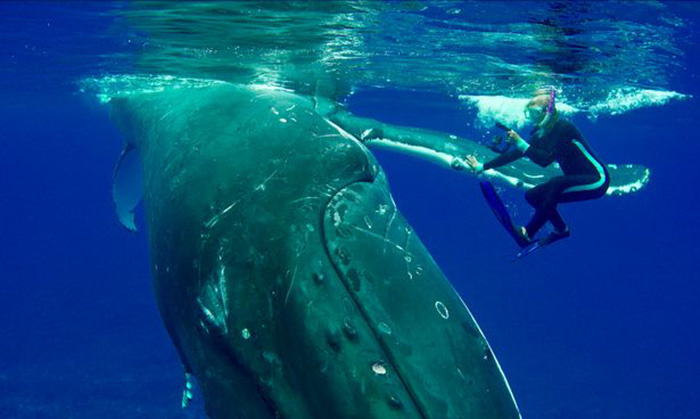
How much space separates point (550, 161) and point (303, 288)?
29.9 ft

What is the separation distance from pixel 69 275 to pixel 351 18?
48.7 metres

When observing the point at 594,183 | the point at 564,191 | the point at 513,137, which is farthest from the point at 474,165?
the point at 594,183

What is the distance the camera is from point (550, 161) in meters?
10.9

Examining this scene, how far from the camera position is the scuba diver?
32.0 feet

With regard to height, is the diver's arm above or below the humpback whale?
below

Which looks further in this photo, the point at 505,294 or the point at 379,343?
the point at 505,294

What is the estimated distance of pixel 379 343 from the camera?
290cm

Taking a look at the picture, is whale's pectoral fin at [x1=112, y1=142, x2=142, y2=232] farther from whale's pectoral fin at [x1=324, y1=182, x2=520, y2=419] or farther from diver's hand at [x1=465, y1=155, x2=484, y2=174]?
whale's pectoral fin at [x1=324, y1=182, x2=520, y2=419]

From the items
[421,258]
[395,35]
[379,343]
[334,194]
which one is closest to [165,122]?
[334,194]

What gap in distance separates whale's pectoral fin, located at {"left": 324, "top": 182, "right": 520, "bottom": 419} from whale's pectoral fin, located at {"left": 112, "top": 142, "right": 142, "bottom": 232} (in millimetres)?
10407

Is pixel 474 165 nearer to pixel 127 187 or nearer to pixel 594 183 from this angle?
pixel 594 183

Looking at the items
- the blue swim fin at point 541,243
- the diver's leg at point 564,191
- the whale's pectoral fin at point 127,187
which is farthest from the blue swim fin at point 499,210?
the whale's pectoral fin at point 127,187

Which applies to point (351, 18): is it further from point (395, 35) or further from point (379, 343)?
point (379, 343)

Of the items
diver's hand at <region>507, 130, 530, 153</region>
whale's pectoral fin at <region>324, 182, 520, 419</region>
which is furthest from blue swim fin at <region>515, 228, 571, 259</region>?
whale's pectoral fin at <region>324, 182, 520, 419</region>
